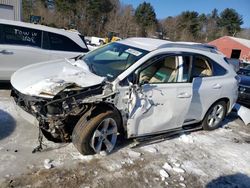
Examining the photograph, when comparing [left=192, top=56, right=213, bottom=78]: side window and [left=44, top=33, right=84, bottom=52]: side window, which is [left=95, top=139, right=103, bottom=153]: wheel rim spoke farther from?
[left=44, top=33, right=84, bottom=52]: side window

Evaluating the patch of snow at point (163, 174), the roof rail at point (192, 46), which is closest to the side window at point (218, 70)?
the roof rail at point (192, 46)

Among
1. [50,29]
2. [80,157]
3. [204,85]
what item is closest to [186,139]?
[204,85]

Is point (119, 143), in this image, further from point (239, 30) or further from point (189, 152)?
point (239, 30)

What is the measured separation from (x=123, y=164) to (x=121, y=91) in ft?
3.57

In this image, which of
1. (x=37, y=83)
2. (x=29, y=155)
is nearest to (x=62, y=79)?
(x=37, y=83)

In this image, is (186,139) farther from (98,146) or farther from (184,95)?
(98,146)

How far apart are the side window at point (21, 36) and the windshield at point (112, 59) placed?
2117 millimetres

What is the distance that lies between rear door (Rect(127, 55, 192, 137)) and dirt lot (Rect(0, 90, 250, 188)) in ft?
1.34

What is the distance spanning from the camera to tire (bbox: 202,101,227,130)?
20.3 feet

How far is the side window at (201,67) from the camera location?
5504 millimetres

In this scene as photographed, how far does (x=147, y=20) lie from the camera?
74812 mm

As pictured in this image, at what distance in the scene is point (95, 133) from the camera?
170 inches

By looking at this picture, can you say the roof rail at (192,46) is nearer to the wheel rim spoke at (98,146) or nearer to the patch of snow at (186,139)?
the patch of snow at (186,139)

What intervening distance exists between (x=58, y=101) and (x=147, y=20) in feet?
241
